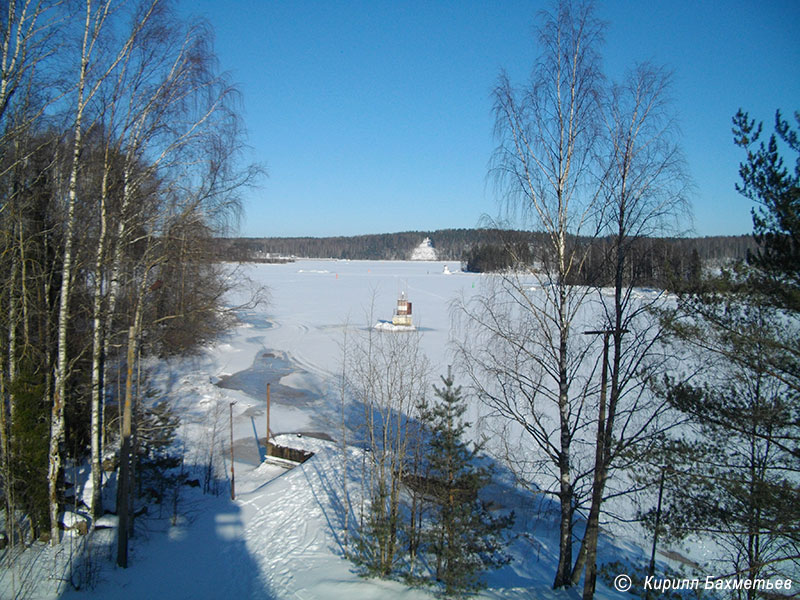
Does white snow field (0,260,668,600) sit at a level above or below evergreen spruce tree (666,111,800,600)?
below

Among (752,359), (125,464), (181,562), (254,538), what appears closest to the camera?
(752,359)

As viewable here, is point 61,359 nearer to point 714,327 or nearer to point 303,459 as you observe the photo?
point 303,459

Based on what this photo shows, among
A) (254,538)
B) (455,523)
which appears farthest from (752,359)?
(254,538)

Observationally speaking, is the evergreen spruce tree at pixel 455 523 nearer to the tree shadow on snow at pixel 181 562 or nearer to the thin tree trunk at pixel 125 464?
the tree shadow on snow at pixel 181 562

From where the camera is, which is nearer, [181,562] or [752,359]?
[752,359]

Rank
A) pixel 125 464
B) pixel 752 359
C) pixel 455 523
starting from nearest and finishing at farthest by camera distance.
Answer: pixel 752 359, pixel 125 464, pixel 455 523

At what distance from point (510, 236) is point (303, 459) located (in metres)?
7.64

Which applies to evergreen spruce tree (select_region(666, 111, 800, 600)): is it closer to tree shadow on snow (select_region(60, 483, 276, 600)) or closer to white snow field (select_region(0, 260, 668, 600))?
white snow field (select_region(0, 260, 668, 600))

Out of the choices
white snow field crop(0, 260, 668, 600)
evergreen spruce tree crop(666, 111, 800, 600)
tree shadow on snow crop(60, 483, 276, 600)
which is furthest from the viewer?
white snow field crop(0, 260, 668, 600)

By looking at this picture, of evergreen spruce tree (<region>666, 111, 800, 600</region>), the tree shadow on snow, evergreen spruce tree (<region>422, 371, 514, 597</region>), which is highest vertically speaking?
evergreen spruce tree (<region>666, 111, 800, 600</region>)

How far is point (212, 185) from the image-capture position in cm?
727

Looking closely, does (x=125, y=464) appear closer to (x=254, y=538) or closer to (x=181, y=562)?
(x=181, y=562)

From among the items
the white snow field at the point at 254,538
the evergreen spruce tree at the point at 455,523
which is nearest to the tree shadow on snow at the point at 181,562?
the white snow field at the point at 254,538

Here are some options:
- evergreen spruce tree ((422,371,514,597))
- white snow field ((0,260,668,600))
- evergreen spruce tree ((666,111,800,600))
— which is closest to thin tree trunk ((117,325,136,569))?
white snow field ((0,260,668,600))
